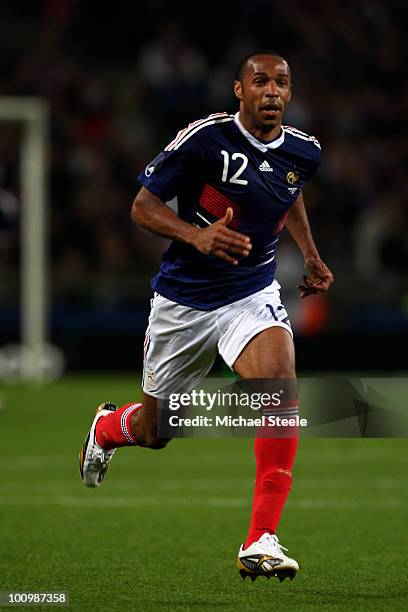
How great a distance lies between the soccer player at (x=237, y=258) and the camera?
551 centimetres

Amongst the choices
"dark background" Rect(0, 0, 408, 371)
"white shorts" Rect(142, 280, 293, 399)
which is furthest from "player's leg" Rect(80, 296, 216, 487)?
"dark background" Rect(0, 0, 408, 371)

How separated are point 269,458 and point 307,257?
3.53 ft

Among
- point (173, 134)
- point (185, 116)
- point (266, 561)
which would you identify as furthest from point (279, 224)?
point (173, 134)

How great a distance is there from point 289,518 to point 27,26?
605 inches

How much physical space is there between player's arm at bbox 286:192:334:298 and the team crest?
0.22 meters

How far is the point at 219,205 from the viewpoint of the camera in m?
5.82

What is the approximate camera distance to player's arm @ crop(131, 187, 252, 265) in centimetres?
533

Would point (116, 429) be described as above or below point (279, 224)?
below

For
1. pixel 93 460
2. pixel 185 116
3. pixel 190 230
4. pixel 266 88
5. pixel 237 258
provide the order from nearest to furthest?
pixel 190 230
pixel 266 88
pixel 237 258
pixel 93 460
pixel 185 116

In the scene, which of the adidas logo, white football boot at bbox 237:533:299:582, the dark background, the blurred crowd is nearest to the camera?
white football boot at bbox 237:533:299:582

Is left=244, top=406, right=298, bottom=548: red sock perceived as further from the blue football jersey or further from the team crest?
the team crest

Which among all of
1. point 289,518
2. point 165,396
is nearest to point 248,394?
point 165,396

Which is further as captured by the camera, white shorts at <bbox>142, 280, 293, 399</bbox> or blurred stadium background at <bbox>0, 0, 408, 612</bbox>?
blurred stadium background at <bbox>0, 0, 408, 612</bbox>

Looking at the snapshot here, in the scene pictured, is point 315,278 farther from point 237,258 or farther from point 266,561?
point 266,561
